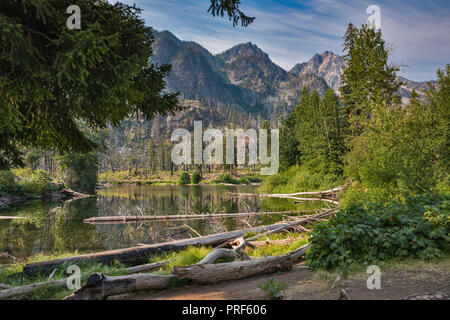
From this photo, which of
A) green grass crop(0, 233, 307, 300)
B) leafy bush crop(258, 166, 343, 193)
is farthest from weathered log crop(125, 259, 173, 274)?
leafy bush crop(258, 166, 343, 193)

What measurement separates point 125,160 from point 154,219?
139038mm

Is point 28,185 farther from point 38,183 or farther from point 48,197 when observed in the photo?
point 48,197

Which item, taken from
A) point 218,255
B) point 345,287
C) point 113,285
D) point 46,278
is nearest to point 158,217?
point 46,278

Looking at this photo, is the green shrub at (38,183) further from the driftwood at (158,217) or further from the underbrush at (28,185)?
the driftwood at (158,217)

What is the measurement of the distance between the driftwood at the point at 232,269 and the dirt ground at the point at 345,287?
15 cm

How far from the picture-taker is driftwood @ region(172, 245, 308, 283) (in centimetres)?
543

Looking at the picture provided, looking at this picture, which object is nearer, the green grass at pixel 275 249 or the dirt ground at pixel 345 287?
the dirt ground at pixel 345 287

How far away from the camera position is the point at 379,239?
579cm

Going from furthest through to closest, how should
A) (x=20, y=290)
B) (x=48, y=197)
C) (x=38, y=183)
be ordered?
(x=48, y=197), (x=38, y=183), (x=20, y=290)

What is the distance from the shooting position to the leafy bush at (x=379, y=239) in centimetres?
556

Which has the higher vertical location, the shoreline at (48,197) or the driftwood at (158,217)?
the driftwood at (158,217)

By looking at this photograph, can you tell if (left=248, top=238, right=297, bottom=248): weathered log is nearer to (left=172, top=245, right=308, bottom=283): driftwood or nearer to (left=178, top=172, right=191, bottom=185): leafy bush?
(left=172, top=245, right=308, bottom=283): driftwood

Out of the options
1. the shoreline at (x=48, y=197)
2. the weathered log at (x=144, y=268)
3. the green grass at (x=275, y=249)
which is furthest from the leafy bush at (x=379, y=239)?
the shoreline at (x=48, y=197)

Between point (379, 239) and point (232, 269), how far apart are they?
10.5ft
